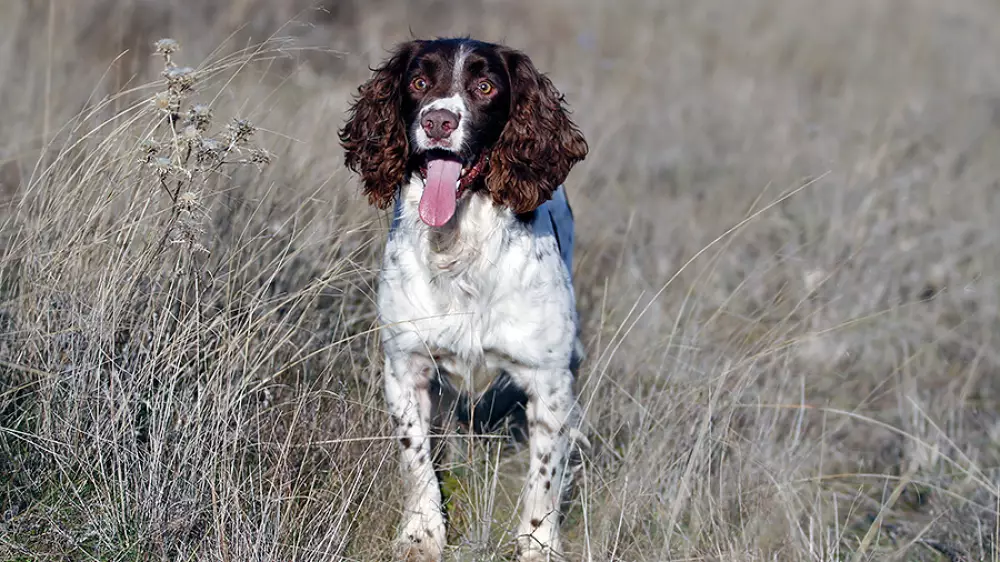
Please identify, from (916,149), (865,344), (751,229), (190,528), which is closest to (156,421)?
(190,528)

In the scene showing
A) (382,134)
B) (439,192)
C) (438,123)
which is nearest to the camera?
(438,123)

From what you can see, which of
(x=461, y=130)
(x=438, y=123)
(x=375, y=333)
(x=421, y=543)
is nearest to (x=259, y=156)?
(x=438, y=123)

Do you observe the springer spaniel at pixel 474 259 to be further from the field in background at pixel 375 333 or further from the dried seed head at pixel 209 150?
the dried seed head at pixel 209 150

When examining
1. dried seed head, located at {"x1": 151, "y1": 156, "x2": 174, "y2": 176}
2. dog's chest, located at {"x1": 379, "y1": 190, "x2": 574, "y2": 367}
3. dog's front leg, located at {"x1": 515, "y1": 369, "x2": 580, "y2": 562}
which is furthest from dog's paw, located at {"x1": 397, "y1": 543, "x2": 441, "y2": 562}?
dried seed head, located at {"x1": 151, "y1": 156, "x2": 174, "y2": 176}

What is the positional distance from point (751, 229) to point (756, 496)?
2.59 m

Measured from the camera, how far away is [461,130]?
3301 millimetres

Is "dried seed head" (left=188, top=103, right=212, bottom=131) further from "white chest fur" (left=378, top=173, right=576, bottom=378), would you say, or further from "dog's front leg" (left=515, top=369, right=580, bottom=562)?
"dog's front leg" (left=515, top=369, right=580, bottom=562)

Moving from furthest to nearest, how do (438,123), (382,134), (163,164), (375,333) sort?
(375,333)
(382,134)
(438,123)
(163,164)

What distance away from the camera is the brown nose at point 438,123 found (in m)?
3.21

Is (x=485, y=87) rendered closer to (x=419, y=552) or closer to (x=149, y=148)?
(x=149, y=148)

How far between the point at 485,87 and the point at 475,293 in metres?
0.64

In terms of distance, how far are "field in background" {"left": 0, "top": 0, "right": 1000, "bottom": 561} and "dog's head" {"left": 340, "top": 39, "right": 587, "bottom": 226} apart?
23 centimetres

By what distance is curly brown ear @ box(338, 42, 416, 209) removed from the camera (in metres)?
3.53

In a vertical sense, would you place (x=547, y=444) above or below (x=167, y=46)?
below
